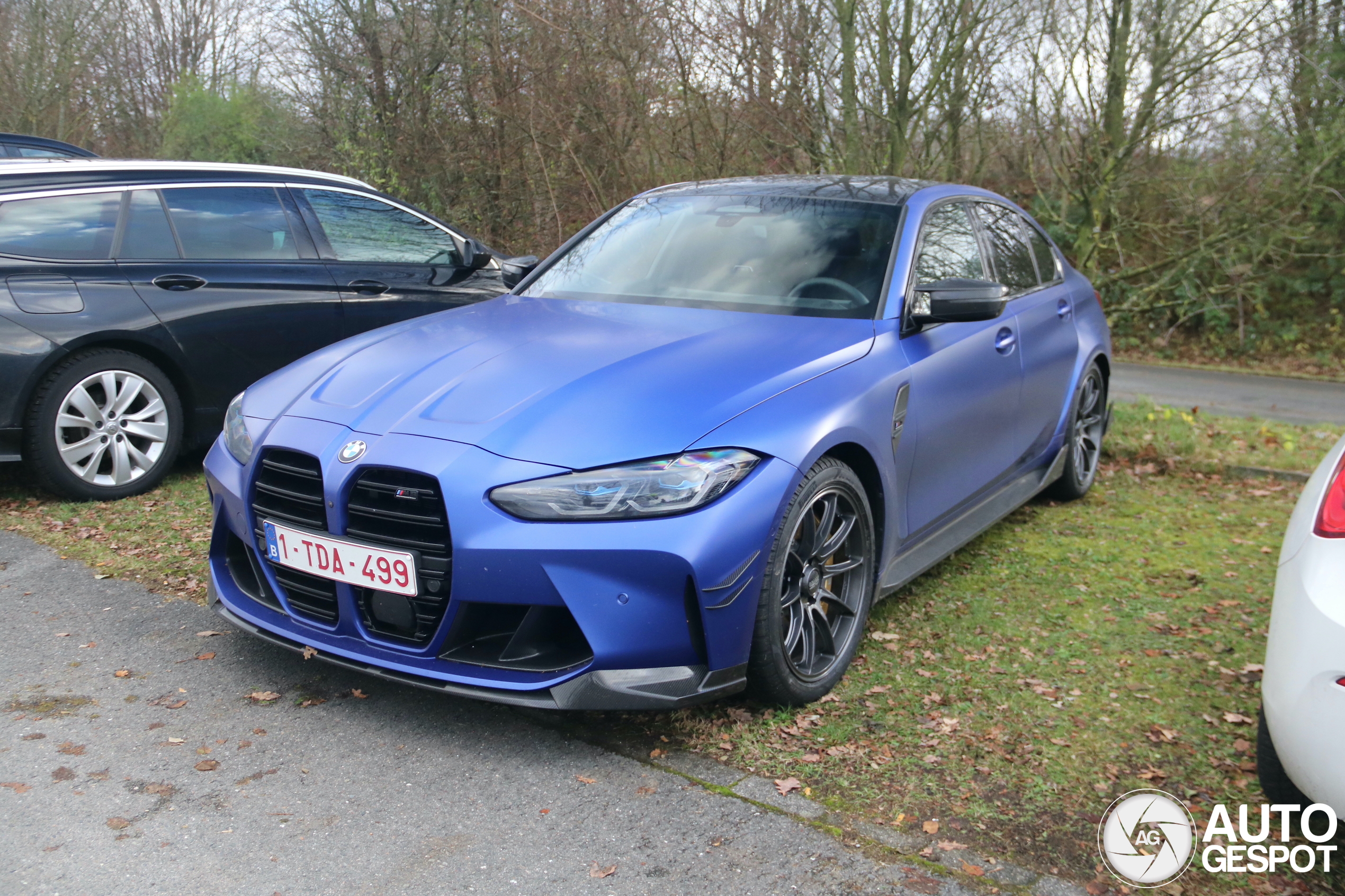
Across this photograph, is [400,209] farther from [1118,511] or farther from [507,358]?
[1118,511]

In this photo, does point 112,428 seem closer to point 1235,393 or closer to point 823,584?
point 823,584

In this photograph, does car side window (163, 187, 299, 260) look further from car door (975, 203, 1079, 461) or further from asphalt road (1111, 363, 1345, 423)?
asphalt road (1111, 363, 1345, 423)

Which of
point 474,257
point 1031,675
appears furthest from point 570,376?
point 474,257

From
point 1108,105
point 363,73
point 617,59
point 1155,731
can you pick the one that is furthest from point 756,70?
point 1155,731

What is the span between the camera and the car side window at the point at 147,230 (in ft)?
18.2

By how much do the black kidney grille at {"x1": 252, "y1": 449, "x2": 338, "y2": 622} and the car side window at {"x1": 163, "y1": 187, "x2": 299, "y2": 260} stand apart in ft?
9.79

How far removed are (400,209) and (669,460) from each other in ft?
14.5

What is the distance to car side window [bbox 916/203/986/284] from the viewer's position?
4.30 metres

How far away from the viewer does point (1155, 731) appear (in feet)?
10.9

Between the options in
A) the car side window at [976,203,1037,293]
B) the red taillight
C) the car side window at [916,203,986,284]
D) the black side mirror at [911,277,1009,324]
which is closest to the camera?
the red taillight

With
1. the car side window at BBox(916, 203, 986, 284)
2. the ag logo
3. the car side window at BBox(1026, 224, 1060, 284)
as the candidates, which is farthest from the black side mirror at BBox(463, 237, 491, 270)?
the ag logo

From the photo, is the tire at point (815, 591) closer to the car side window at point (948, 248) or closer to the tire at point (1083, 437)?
the car side window at point (948, 248)

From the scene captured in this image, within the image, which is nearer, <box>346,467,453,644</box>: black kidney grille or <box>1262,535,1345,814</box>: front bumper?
<box>1262,535,1345,814</box>: front bumper

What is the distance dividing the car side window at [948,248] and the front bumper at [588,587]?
1.58 metres
